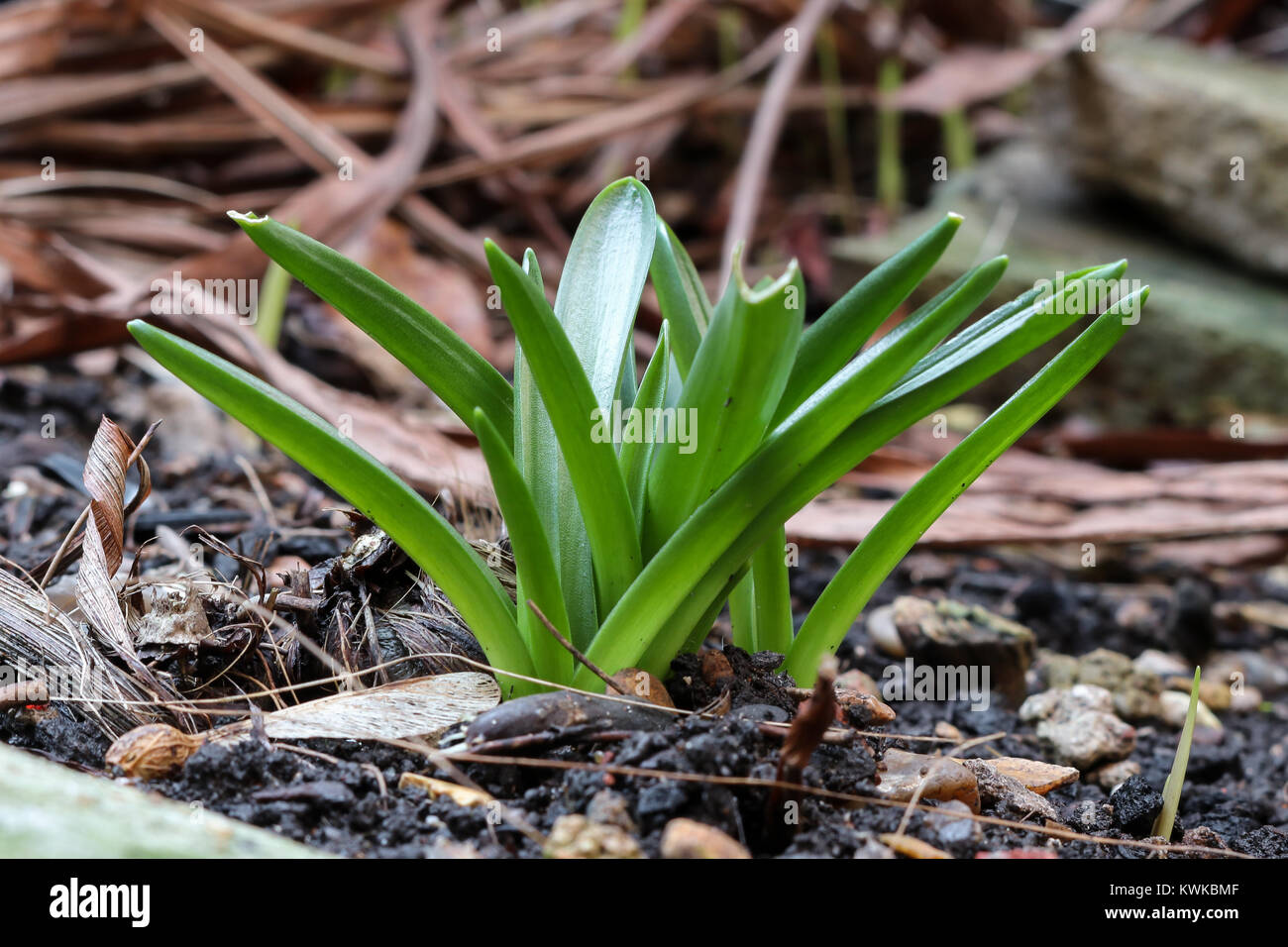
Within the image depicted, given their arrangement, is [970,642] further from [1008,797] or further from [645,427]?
[645,427]

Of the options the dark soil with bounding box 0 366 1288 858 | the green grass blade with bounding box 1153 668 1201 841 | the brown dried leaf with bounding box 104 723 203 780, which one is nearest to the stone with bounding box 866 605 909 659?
the dark soil with bounding box 0 366 1288 858

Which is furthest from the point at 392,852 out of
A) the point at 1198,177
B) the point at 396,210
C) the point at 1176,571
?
the point at 1198,177

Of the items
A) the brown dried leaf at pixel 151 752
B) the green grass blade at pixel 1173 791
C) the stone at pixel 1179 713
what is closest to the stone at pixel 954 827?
the green grass blade at pixel 1173 791

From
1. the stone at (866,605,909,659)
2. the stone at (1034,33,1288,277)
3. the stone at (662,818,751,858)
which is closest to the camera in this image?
the stone at (662,818,751,858)

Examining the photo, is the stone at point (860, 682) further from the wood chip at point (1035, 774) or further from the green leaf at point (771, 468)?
the green leaf at point (771, 468)

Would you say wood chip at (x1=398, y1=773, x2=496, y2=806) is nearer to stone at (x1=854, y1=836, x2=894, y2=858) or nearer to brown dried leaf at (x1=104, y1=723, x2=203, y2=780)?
brown dried leaf at (x1=104, y1=723, x2=203, y2=780)

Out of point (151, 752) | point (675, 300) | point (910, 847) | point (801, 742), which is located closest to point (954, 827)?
point (910, 847)
